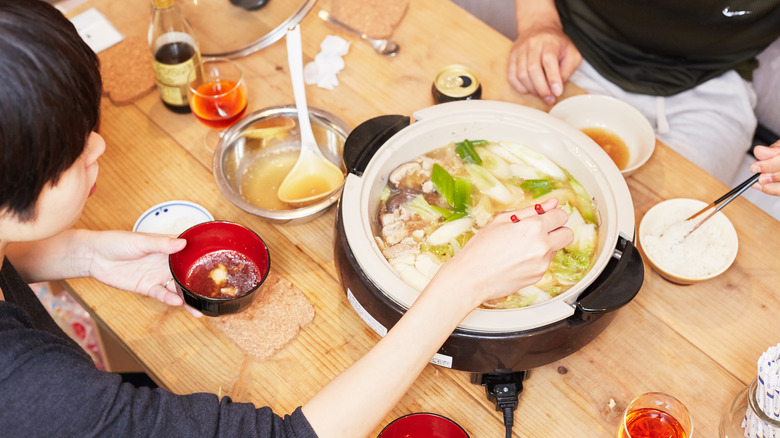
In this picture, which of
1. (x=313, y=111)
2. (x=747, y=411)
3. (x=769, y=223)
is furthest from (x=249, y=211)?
(x=769, y=223)

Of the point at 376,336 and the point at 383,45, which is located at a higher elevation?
the point at 383,45

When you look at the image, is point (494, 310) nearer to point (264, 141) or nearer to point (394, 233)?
point (394, 233)

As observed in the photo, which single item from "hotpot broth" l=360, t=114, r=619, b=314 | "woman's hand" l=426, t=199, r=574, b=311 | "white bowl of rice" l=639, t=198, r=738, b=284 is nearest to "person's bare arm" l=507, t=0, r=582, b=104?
"hotpot broth" l=360, t=114, r=619, b=314

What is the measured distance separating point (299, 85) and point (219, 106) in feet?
0.72

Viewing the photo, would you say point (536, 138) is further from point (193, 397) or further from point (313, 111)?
point (193, 397)

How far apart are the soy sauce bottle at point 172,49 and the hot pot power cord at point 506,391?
3.34 feet

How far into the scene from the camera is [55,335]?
1093 mm

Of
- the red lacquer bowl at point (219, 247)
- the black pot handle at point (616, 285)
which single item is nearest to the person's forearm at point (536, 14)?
the black pot handle at point (616, 285)

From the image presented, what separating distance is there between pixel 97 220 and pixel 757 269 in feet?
4.88

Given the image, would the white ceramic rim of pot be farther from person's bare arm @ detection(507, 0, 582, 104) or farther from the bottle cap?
the bottle cap

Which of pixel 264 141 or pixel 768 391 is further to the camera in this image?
pixel 264 141

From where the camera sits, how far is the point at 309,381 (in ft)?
4.22

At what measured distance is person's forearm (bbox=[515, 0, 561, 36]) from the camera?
1.97 m

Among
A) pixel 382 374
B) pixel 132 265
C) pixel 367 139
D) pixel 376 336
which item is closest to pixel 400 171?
pixel 367 139
